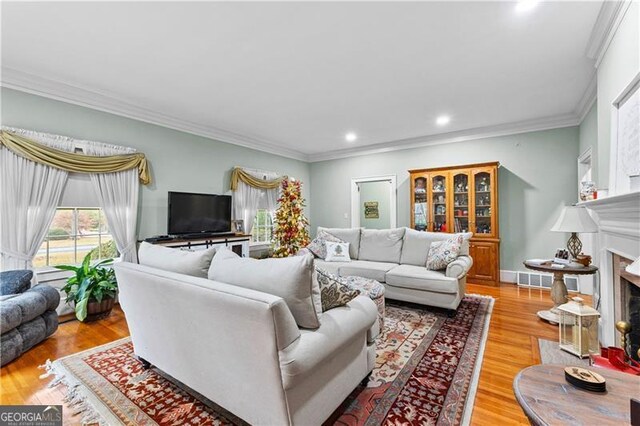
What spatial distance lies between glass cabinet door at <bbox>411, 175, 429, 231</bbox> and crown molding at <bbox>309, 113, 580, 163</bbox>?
79 cm

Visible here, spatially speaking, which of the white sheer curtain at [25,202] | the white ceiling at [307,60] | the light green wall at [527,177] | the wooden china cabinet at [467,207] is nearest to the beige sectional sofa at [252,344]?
the white ceiling at [307,60]

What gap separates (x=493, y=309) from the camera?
3496 mm

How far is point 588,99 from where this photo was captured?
360cm

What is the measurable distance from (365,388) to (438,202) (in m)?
4.11

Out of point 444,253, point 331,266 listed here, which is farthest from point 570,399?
point 331,266

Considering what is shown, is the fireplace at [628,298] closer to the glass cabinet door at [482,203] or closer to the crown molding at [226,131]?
the crown molding at [226,131]

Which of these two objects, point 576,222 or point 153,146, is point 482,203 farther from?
point 153,146

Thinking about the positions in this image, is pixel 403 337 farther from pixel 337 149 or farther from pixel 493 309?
pixel 337 149

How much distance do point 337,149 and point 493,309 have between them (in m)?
4.50

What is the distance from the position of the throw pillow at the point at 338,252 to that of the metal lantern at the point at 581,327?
2.58 metres

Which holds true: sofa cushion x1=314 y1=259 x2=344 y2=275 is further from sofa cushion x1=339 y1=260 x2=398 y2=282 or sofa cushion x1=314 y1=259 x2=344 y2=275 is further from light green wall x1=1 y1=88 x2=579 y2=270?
light green wall x1=1 y1=88 x2=579 y2=270

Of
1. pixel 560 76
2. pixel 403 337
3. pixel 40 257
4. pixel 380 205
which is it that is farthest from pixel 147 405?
pixel 380 205

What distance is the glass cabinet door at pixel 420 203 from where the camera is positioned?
17.8 feet

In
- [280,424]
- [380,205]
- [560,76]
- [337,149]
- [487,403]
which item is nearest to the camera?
[280,424]
